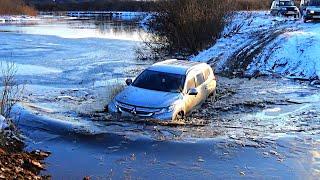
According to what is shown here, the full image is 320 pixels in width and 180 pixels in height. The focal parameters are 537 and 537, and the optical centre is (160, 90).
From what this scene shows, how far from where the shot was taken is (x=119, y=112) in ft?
46.8

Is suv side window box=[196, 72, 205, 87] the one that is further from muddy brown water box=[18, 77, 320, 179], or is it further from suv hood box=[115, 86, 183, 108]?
suv hood box=[115, 86, 183, 108]

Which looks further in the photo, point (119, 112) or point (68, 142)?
point (119, 112)

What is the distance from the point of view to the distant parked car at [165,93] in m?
14.0

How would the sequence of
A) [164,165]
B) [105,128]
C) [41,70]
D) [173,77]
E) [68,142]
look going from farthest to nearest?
[41,70] → [173,77] → [105,128] → [68,142] → [164,165]

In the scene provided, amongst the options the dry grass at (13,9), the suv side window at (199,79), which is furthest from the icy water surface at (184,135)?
the dry grass at (13,9)

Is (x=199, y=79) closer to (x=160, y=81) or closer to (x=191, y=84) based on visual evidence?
(x=191, y=84)

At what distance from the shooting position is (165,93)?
1470 cm

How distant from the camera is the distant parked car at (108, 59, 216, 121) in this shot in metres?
14.0

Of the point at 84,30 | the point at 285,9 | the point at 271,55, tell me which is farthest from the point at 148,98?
the point at 84,30

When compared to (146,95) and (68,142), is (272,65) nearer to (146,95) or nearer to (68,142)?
(146,95)

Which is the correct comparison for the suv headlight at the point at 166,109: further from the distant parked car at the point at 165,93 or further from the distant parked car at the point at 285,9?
the distant parked car at the point at 285,9

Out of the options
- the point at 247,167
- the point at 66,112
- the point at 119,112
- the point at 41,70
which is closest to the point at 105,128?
the point at 119,112

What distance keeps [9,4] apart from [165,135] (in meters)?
88.1

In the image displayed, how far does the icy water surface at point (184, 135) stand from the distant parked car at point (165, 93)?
31 cm
